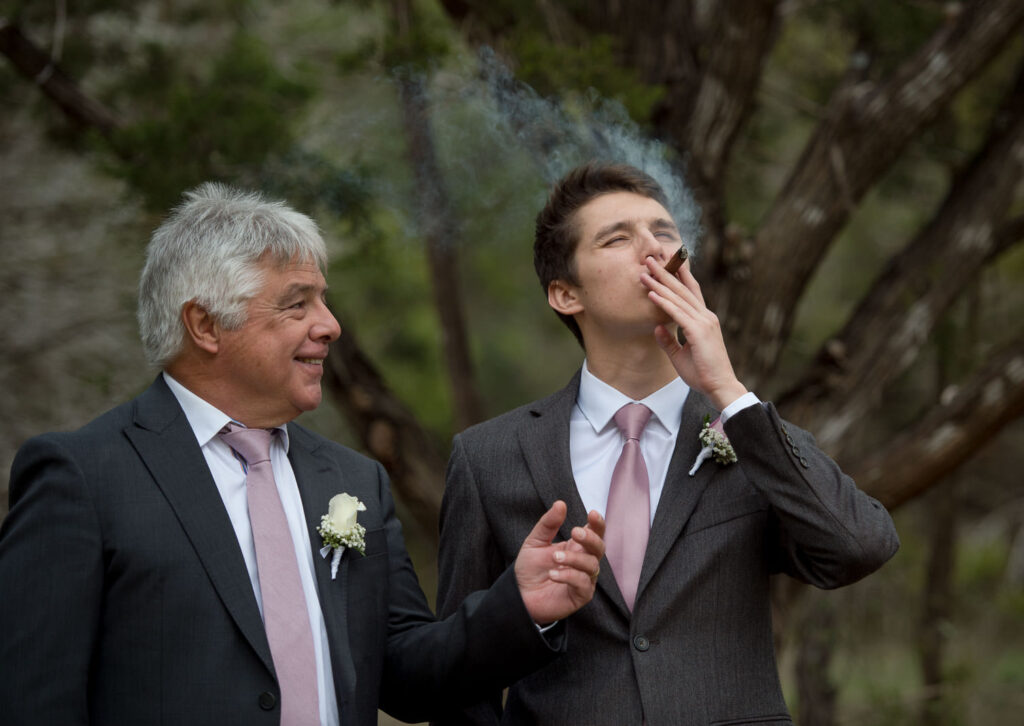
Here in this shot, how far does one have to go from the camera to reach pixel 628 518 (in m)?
2.62

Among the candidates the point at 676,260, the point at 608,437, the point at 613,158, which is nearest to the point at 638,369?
the point at 608,437

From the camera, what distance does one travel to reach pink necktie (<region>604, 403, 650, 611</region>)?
2.58m

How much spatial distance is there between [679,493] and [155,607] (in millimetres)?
1230

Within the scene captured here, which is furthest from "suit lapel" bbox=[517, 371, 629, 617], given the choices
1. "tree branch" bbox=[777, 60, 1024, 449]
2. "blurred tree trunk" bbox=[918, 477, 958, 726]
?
"blurred tree trunk" bbox=[918, 477, 958, 726]

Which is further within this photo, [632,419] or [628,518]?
[632,419]

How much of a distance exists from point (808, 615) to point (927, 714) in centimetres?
102

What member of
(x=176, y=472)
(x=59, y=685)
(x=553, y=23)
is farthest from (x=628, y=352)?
(x=553, y=23)

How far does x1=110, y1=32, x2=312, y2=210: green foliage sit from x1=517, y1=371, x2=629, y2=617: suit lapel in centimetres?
249

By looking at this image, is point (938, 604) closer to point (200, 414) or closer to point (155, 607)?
point (200, 414)

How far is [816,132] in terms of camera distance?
5258 mm

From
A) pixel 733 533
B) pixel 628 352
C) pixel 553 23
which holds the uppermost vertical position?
pixel 553 23

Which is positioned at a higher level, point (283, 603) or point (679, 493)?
point (679, 493)

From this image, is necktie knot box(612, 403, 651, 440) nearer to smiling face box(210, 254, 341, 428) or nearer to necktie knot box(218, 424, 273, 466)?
smiling face box(210, 254, 341, 428)

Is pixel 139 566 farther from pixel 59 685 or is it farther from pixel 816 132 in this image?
pixel 816 132
